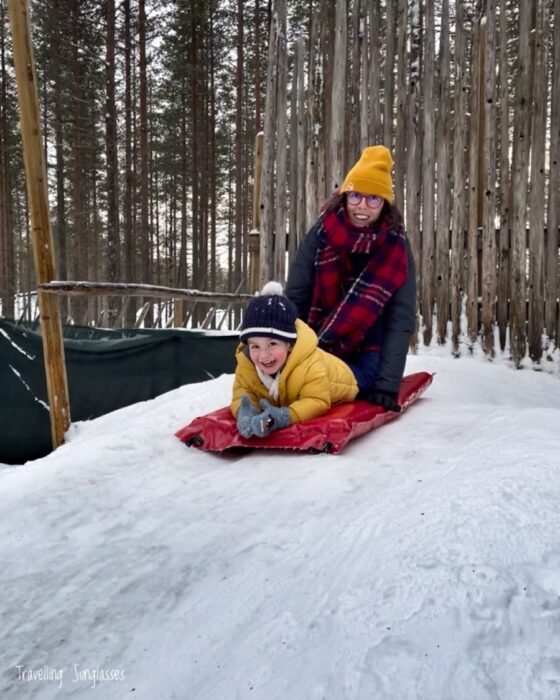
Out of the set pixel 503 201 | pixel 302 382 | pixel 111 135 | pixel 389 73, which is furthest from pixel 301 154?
pixel 111 135

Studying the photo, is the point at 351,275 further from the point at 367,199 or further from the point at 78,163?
the point at 78,163

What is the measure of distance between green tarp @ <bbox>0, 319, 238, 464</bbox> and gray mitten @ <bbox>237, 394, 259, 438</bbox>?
8.67ft

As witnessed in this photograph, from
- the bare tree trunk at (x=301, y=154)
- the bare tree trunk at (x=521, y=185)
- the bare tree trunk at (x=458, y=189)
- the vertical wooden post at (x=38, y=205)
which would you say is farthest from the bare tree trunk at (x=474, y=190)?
the vertical wooden post at (x=38, y=205)

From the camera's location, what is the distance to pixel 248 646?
0.89 m

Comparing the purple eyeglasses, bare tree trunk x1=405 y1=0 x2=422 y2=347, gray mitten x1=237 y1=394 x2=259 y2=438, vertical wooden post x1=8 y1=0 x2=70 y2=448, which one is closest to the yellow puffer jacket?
gray mitten x1=237 y1=394 x2=259 y2=438

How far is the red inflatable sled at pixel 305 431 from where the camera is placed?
206cm

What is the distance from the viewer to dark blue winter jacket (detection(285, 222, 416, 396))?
8.38 ft

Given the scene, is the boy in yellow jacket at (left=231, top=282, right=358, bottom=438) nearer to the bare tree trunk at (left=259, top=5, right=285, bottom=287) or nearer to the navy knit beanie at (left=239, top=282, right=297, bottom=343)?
the navy knit beanie at (left=239, top=282, right=297, bottom=343)

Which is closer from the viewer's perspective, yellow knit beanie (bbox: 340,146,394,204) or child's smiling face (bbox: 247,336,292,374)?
child's smiling face (bbox: 247,336,292,374)

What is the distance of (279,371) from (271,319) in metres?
0.26

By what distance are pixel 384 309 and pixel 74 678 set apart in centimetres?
221

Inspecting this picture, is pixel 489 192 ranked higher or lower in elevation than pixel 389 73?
lower

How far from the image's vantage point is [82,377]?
15.3ft

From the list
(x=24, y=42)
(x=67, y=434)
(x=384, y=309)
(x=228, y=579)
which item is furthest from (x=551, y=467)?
(x=24, y=42)
